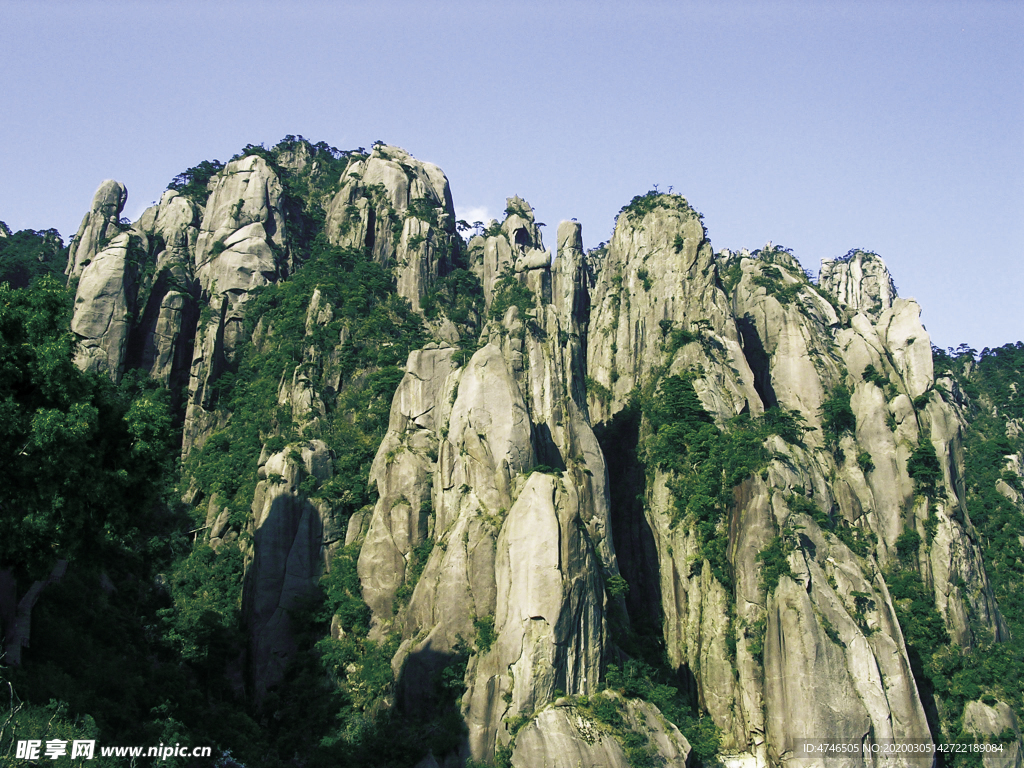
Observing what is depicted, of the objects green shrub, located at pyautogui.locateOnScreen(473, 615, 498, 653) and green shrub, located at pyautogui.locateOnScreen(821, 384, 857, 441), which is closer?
green shrub, located at pyautogui.locateOnScreen(473, 615, 498, 653)

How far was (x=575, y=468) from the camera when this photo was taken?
4506cm

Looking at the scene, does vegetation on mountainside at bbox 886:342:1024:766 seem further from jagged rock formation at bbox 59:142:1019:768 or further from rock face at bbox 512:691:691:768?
rock face at bbox 512:691:691:768

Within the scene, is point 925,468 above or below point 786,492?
above

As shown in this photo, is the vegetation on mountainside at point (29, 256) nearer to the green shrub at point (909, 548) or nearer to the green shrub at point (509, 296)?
the green shrub at point (509, 296)

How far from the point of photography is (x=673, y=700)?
3884 cm

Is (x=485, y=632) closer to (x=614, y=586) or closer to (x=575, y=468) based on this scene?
(x=614, y=586)

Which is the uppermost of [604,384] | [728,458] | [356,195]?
[356,195]

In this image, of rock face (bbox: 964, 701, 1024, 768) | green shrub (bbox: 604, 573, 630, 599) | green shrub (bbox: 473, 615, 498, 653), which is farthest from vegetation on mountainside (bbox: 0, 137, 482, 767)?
rock face (bbox: 964, 701, 1024, 768)

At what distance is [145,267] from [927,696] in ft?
180

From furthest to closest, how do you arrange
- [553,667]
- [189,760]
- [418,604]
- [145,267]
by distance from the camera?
1. [145,267]
2. [418,604]
3. [553,667]
4. [189,760]

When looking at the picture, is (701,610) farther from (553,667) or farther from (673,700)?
(553,667)

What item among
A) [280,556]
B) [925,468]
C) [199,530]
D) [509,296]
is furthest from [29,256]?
[925,468]

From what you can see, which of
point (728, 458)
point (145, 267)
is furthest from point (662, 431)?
point (145, 267)

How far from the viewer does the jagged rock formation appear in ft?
118
